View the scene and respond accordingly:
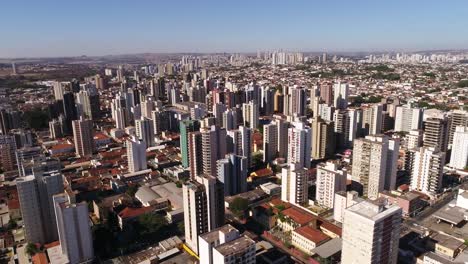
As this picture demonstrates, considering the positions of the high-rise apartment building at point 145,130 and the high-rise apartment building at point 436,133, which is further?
the high-rise apartment building at point 145,130

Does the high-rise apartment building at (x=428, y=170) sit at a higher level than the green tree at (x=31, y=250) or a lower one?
higher

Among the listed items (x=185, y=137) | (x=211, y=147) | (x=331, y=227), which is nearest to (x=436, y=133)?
(x=331, y=227)

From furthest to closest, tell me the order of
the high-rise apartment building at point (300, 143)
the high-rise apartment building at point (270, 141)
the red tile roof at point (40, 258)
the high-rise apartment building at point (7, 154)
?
the high-rise apartment building at point (270, 141)
the high-rise apartment building at point (7, 154)
the high-rise apartment building at point (300, 143)
the red tile roof at point (40, 258)

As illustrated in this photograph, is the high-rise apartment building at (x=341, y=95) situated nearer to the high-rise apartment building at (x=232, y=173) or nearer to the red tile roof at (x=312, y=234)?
the high-rise apartment building at (x=232, y=173)

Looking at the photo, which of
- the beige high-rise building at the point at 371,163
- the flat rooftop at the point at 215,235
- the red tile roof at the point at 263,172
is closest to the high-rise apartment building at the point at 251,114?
the red tile roof at the point at 263,172

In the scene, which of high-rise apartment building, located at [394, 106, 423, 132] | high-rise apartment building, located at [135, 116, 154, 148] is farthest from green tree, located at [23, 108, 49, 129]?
high-rise apartment building, located at [394, 106, 423, 132]

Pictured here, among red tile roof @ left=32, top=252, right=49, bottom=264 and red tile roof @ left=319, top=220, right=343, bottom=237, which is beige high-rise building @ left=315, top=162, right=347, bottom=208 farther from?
red tile roof @ left=32, top=252, right=49, bottom=264

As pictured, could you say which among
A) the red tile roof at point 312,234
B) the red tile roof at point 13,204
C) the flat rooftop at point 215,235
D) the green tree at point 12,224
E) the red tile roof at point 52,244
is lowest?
the green tree at point 12,224
